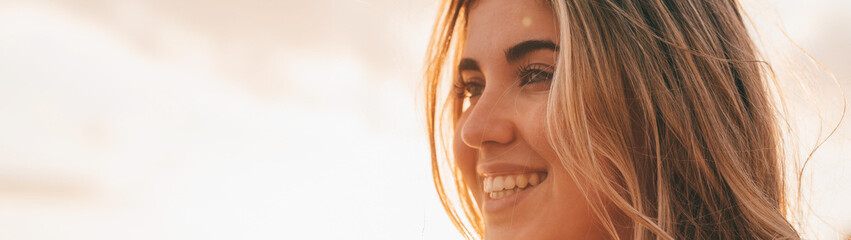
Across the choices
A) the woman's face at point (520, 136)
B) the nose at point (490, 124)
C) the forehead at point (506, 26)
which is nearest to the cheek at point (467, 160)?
the woman's face at point (520, 136)

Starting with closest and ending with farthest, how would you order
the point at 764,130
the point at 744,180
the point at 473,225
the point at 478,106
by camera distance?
the point at 744,180 → the point at 764,130 → the point at 478,106 → the point at 473,225

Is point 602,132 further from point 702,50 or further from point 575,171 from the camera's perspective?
point 702,50

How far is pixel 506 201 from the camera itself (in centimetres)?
288

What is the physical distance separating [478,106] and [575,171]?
49 centimetres

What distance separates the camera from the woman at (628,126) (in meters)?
2.55

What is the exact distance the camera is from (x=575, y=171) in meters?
2.60

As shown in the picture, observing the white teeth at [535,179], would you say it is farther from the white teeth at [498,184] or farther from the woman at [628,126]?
the white teeth at [498,184]

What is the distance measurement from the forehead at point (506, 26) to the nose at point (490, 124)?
0.20 m

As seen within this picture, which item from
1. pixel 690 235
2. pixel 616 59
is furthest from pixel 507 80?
pixel 690 235

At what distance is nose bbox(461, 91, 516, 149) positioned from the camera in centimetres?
280

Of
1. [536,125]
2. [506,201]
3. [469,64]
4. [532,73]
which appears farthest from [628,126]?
[469,64]

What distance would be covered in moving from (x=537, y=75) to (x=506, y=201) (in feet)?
1.63

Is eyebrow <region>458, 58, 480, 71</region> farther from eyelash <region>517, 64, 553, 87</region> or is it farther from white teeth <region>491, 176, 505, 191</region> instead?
white teeth <region>491, 176, 505, 191</region>

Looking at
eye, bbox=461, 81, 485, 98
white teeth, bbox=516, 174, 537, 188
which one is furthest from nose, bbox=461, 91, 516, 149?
Answer: eye, bbox=461, 81, 485, 98
